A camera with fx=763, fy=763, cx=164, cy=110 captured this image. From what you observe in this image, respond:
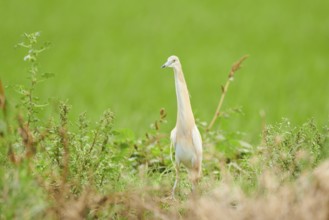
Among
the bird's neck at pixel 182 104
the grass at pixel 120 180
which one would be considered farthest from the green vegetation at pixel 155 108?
the bird's neck at pixel 182 104

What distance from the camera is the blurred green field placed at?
9586mm

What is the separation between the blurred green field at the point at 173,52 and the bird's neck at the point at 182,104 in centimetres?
168

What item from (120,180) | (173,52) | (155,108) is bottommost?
(120,180)

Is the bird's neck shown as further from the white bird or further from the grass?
the grass

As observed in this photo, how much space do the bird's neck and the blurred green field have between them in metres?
1.68

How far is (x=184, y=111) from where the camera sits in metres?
3.41

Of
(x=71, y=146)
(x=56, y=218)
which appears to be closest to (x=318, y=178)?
(x=56, y=218)

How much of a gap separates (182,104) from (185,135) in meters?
0.16

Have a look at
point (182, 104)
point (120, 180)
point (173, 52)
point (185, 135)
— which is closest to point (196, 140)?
point (185, 135)

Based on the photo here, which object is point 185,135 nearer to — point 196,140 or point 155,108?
point 196,140

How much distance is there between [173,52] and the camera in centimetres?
1402

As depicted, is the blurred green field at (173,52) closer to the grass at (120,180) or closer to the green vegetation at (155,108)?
the green vegetation at (155,108)

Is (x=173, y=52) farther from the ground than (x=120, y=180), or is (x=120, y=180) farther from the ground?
(x=173, y=52)

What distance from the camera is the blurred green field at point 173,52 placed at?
31.4 feet
